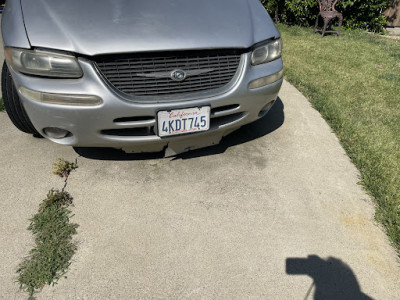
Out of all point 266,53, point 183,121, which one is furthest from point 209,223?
point 266,53

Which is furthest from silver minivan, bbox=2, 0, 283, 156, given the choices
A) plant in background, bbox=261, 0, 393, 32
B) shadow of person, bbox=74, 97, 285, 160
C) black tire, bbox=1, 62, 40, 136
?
plant in background, bbox=261, 0, 393, 32

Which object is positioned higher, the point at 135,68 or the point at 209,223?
the point at 135,68

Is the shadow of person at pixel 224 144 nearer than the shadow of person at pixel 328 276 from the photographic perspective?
No

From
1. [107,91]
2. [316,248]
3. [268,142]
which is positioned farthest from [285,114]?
[107,91]

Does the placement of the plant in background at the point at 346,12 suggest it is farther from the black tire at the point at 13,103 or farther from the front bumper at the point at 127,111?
the black tire at the point at 13,103

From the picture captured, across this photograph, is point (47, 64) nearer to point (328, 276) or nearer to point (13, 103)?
point (13, 103)

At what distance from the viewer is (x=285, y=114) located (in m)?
3.29

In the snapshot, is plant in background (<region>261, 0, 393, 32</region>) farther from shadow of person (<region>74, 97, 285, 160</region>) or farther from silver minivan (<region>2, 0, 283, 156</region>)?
silver minivan (<region>2, 0, 283, 156</region>)

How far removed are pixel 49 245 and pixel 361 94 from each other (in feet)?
12.1

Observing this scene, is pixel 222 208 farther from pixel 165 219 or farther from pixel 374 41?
pixel 374 41

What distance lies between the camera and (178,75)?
6.32 feet

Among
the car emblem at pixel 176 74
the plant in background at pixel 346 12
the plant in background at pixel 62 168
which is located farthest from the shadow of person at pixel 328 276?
the plant in background at pixel 346 12

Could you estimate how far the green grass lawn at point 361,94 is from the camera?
94.4 inches

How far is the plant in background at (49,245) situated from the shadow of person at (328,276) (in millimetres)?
1242
